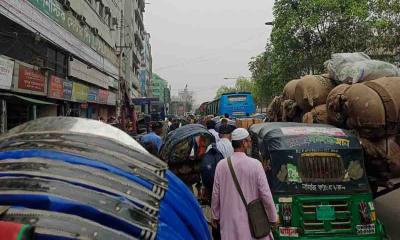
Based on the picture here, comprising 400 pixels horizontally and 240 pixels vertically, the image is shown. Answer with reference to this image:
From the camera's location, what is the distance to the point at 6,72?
37.9 feet

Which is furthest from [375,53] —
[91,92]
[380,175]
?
[380,175]

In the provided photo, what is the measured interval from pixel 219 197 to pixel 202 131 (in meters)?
2.12

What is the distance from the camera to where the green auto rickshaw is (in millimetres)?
5672

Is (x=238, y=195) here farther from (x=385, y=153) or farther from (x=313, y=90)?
(x=313, y=90)

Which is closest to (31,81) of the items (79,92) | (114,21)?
(79,92)

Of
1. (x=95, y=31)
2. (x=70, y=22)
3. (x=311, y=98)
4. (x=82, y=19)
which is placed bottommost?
(x=311, y=98)

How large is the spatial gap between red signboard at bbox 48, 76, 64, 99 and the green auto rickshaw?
11.8 m

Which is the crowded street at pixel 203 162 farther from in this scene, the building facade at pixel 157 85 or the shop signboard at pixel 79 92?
the building facade at pixel 157 85

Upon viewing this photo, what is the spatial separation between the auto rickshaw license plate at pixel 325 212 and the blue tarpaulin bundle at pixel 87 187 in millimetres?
4222

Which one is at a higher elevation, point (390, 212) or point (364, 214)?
point (364, 214)

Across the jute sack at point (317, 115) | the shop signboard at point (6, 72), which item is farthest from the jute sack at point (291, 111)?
the shop signboard at point (6, 72)

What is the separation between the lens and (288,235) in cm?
562

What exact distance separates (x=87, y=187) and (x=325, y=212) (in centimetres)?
490

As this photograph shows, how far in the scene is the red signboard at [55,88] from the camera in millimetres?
16383
